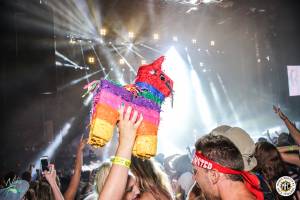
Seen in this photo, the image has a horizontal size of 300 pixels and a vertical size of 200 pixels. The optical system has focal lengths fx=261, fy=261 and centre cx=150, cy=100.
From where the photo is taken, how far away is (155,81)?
5.24 feet

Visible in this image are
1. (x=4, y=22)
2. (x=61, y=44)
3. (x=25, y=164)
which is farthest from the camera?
(x=61, y=44)

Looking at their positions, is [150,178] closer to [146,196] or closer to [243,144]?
[146,196]

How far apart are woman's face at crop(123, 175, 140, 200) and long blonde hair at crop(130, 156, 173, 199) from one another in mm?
50

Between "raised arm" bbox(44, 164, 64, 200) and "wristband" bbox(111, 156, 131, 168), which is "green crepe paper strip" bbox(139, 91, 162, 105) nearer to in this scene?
"wristband" bbox(111, 156, 131, 168)

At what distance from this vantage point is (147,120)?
151 cm

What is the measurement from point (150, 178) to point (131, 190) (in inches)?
8.4

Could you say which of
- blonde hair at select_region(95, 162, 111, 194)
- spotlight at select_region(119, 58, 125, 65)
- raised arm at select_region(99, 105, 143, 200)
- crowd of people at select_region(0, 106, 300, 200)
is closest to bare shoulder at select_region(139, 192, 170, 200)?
crowd of people at select_region(0, 106, 300, 200)

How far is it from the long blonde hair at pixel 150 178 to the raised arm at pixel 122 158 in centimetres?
101

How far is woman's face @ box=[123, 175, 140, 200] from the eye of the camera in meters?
2.24

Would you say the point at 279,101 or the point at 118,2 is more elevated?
the point at 118,2

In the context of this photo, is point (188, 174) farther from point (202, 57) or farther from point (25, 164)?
point (202, 57)

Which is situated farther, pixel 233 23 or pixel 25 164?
pixel 233 23

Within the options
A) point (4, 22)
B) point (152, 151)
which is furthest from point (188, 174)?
point (4, 22)

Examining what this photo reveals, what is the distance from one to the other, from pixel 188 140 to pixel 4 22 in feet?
73.1
